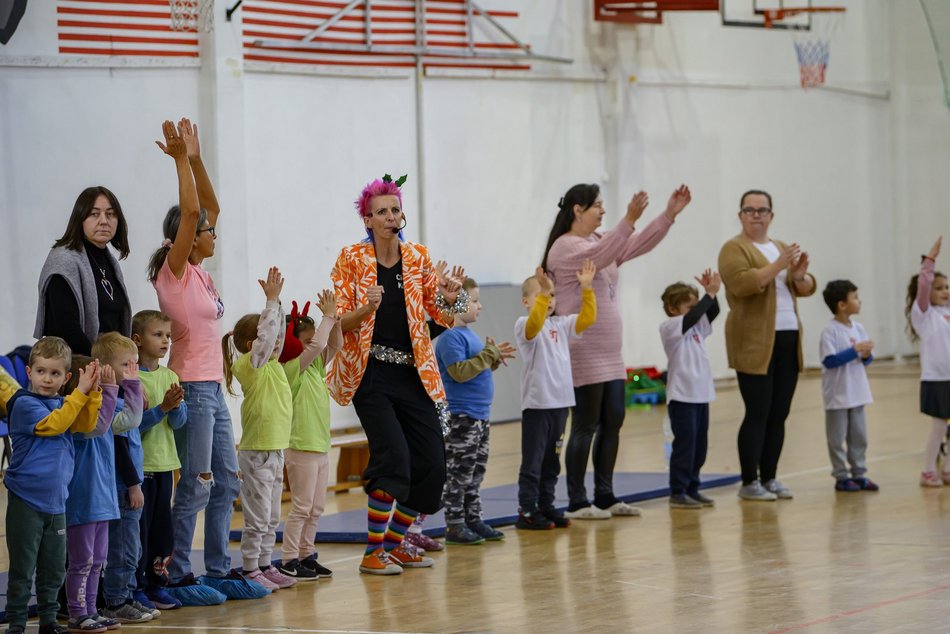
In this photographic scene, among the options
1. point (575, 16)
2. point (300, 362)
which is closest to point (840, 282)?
point (300, 362)

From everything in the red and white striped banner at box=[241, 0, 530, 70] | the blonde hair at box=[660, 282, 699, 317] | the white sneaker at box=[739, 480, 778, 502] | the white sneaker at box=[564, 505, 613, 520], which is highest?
the red and white striped banner at box=[241, 0, 530, 70]

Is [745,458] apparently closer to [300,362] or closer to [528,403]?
[528,403]

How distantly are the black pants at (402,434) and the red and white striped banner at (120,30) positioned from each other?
647 cm

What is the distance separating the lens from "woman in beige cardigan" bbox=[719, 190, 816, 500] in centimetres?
807

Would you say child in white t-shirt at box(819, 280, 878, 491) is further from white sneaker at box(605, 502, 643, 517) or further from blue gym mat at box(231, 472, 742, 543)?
white sneaker at box(605, 502, 643, 517)

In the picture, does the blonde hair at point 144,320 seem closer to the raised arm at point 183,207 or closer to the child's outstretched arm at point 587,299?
the raised arm at point 183,207

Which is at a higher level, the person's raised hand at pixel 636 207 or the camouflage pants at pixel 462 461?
the person's raised hand at pixel 636 207

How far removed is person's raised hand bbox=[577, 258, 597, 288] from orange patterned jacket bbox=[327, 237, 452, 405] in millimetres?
1275

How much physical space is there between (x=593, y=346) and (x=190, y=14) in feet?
17.5

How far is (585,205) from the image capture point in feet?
25.1

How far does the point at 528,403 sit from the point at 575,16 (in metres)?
8.53

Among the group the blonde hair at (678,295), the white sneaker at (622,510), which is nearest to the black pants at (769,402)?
the blonde hair at (678,295)

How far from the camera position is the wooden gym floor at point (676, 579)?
5102 millimetres

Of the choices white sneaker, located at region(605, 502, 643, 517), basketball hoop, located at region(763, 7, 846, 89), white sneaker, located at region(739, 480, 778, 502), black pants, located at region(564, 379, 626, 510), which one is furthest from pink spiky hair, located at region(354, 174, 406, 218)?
basketball hoop, located at region(763, 7, 846, 89)
